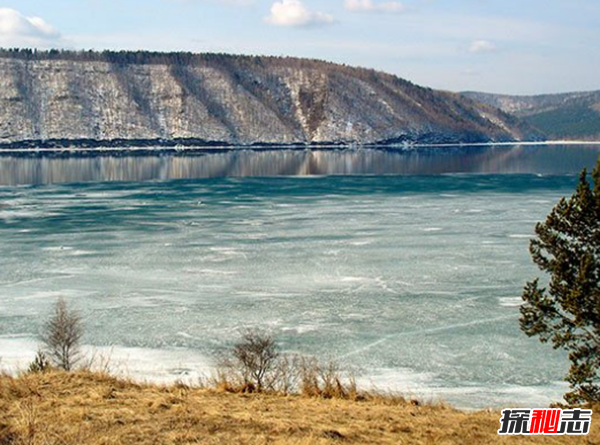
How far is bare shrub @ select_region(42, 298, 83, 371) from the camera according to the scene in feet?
46.5

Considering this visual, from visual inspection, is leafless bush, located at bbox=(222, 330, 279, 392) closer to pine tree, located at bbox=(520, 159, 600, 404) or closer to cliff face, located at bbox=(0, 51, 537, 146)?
pine tree, located at bbox=(520, 159, 600, 404)

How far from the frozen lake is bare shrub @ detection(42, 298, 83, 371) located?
0.42 m

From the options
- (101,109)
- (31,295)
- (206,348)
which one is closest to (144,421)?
(206,348)

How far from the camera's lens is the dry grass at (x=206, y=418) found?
8.79m

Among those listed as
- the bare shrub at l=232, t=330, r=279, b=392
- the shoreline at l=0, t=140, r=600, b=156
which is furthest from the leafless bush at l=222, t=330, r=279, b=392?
the shoreline at l=0, t=140, r=600, b=156

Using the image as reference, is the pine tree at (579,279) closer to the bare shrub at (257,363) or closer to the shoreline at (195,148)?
the bare shrub at (257,363)

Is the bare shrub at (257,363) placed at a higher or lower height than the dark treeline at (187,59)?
lower

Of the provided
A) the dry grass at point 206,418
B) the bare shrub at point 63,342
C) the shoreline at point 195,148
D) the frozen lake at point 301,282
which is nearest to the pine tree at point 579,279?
the dry grass at point 206,418

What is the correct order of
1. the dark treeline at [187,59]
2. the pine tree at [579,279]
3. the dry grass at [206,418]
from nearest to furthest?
the dry grass at [206,418] → the pine tree at [579,279] → the dark treeline at [187,59]

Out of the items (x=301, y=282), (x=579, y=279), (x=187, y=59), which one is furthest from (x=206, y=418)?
(x=187, y=59)

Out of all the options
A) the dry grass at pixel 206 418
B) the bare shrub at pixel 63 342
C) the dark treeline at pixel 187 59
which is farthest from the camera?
the dark treeline at pixel 187 59

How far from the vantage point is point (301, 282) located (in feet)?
70.4

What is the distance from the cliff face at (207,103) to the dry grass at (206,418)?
131m

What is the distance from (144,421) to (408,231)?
75.2 feet
